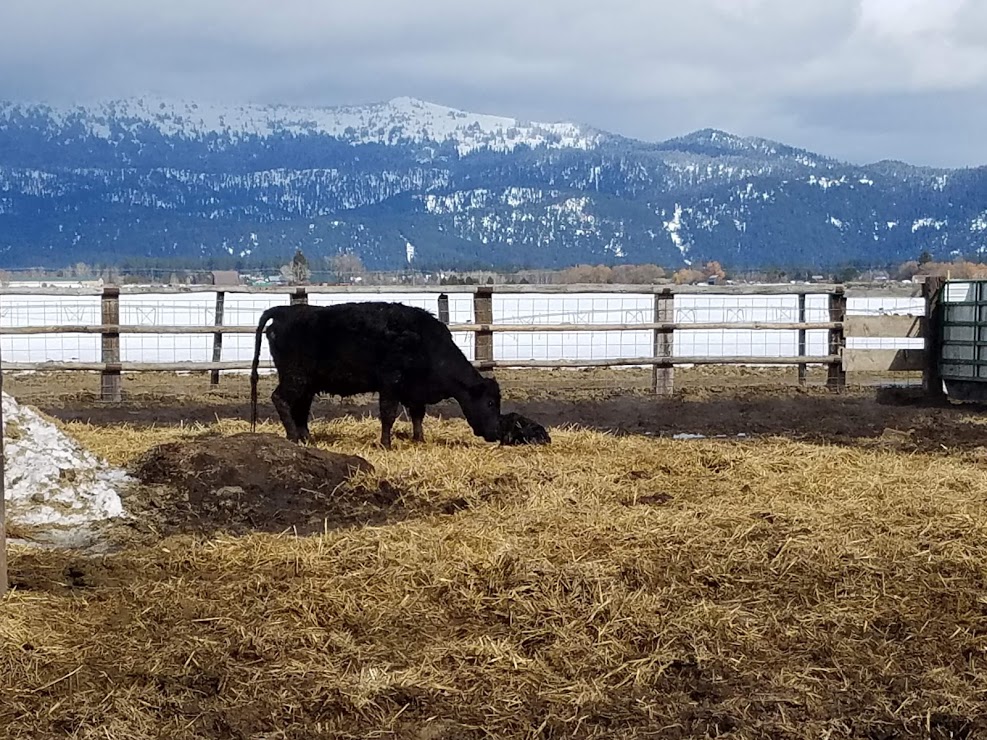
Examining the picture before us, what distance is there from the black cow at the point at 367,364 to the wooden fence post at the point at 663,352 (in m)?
5.10

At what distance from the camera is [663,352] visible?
607 inches

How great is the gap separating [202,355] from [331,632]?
63.6 ft

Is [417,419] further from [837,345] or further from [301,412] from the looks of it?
[837,345]

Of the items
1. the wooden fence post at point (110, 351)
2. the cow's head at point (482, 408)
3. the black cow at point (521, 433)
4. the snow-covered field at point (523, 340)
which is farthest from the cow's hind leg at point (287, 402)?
the snow-covered field at point (523, 340)

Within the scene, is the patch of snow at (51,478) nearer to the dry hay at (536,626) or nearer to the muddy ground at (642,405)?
the dry hay at (536,626)

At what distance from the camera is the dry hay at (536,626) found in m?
4.07

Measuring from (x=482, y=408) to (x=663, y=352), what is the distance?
5490 millimetres

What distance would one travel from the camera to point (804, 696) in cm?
424

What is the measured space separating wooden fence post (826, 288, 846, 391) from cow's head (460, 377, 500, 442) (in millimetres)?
7022

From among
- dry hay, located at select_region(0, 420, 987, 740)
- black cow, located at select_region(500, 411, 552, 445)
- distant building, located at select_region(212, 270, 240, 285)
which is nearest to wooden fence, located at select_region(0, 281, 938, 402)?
black cow, located at select_region(500, 411, 552, 445)

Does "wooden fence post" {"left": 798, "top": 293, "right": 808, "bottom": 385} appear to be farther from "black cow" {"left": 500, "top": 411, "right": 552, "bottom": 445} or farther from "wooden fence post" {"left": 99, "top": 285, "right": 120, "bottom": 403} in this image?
"wooden fence post" {"left": 99, "top": 285, "right": 120, "bottom": 403}

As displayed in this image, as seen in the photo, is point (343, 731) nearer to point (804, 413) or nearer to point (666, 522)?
point (666, 522)

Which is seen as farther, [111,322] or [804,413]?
[111,322]

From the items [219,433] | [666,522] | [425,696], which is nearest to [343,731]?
[425,696]
